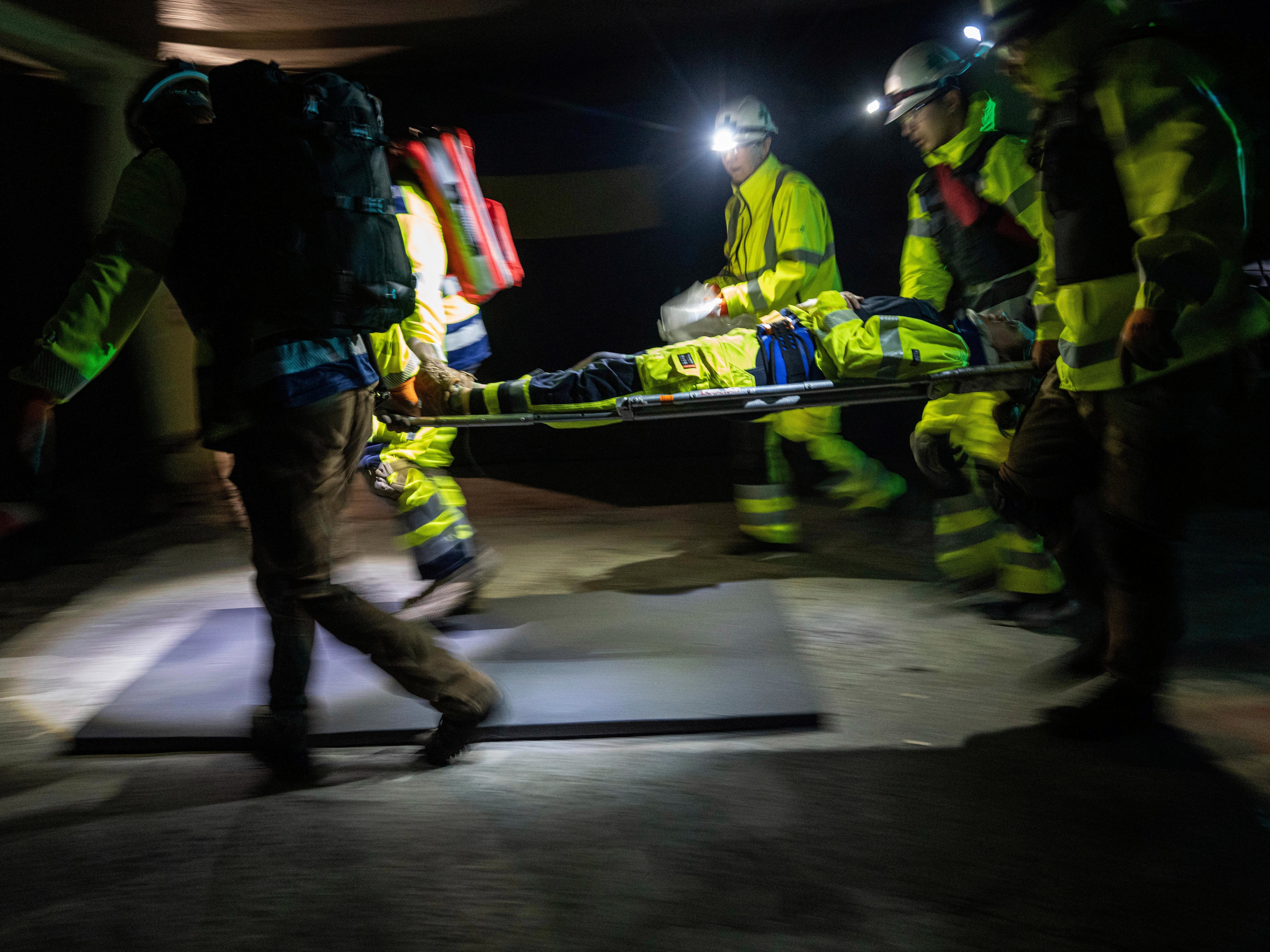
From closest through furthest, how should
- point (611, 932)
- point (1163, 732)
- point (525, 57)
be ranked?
point (611, 932)
point (1163, 732)
point (525, 57)

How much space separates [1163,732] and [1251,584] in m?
1.56

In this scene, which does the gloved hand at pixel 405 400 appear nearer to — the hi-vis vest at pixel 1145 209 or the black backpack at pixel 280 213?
the black backpack at pixel 280 213

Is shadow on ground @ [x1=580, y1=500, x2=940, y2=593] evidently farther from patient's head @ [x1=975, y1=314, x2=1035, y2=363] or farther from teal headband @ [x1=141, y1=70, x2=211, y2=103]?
teal headband @ [x1=141, y1=70, x2=211, y2=103]

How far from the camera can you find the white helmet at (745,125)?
13.1ft

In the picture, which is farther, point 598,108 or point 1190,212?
point 598,108

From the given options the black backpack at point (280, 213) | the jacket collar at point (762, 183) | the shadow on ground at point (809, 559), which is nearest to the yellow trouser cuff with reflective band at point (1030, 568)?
the shadow on ground at point (809, 559)

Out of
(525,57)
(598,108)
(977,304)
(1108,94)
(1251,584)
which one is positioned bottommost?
(1251,584)

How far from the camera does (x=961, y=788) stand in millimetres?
1953

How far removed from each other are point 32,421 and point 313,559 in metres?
0.61

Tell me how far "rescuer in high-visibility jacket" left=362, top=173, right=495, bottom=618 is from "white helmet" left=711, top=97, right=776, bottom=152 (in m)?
1.56

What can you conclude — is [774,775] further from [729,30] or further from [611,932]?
[729,30]

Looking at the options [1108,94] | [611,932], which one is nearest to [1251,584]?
[1108,94]

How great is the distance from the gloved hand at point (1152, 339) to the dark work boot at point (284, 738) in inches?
80.3

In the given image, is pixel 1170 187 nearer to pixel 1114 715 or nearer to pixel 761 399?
pixel 1114 715
